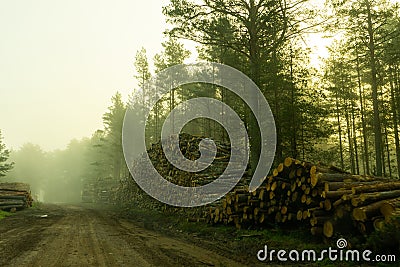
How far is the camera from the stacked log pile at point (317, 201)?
257 inches

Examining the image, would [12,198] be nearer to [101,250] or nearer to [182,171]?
[182,171]

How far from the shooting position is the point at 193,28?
14.8 meters

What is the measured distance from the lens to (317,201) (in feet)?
26.0

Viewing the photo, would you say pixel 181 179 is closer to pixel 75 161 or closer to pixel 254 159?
pixel 254 159

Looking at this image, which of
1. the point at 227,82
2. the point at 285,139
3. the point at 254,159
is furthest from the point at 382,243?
the point at 227,82

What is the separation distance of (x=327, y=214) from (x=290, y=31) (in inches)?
399
